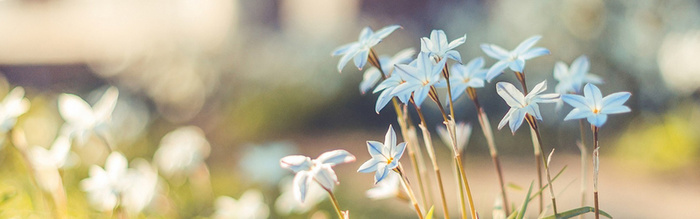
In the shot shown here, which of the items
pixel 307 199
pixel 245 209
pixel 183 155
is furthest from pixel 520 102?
pixel 183 155

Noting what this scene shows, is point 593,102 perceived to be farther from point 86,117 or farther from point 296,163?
point 86,117

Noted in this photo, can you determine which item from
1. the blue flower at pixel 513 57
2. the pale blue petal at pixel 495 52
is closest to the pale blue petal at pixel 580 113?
the blue flower at pixel 513 57

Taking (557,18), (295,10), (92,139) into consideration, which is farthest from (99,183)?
(295,10)

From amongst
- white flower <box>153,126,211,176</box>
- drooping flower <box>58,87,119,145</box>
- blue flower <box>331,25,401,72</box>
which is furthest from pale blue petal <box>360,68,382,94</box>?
white flower <box>153,126,211,176</box>

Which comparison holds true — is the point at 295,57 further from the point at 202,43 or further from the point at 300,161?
the point at 300,161

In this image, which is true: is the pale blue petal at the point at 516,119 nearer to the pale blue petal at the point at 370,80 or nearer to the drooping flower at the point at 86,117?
the pale blue petal at the point at 370,80

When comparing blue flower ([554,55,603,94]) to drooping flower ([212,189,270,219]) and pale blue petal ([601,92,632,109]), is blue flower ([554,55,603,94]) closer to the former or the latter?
pale blue petal ([601,92,632,109])
